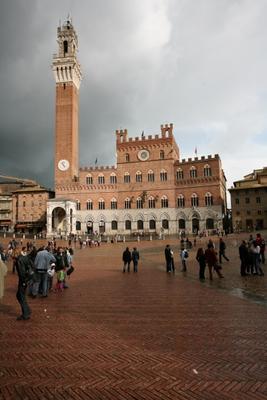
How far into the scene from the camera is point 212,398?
408cm

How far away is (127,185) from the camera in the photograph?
5953cm

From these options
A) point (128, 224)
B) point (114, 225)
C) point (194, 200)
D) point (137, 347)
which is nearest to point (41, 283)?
point (137, 347)

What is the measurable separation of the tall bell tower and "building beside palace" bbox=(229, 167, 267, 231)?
95.7 ft

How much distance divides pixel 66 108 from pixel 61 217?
20.4m

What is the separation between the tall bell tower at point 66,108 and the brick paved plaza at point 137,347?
50668 mm

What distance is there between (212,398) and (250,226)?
178 feet

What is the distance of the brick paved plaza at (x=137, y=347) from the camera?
14.4ft

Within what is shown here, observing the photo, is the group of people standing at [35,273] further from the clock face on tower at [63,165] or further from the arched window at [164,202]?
the clock face on tower at [63,165]

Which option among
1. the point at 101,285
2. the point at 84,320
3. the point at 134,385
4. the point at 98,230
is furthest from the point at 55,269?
the point at 98,230

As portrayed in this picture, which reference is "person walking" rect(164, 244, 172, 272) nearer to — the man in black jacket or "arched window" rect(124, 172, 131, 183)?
the man in black jacket

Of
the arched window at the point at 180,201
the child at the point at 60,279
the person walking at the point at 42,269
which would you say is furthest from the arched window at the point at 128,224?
the person walking at the point at 42,269

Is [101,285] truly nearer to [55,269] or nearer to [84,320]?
[55,269]

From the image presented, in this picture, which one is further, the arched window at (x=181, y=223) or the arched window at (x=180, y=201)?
the arched window at (x=180, y=201)

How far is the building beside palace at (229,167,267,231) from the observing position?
54.9 m
